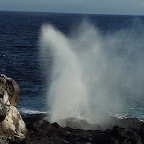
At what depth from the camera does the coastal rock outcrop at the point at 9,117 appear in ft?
124

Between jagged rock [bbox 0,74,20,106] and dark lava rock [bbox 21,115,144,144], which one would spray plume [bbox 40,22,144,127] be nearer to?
dark lava rock [bbox 21,115,144,144]

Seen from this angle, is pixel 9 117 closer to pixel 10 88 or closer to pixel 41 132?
pixel 41 132

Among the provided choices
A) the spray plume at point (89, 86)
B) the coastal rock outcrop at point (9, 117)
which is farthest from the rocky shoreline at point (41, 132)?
the spray plume at point (89, 86)

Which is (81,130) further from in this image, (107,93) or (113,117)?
(107,93)

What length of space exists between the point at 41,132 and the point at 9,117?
3.79m

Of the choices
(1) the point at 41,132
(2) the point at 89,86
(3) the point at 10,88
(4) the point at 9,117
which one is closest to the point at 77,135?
(1) the point at 41,132

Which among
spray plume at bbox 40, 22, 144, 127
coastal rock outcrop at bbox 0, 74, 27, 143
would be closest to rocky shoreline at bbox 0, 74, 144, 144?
coastal rock outcrop at bbox 0, 74, 27, 143

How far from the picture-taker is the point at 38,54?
358 feet

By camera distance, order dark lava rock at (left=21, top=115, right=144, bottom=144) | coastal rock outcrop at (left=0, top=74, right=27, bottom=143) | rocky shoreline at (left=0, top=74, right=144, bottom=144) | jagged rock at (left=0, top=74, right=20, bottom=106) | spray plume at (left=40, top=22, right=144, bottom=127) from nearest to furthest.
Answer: coastal rock outcrop at (left=0, top=74, right=27, bottom=143), rocky shoreline at (left=0, top=74, right=144, bottom=144), dark lava rock at (left=21, top=115, right=144, bottom=144), jagged rock at (left=0, top=74, right=20, bottom=106), spray plume at (left=40, top=22, right=144, bottom=127)

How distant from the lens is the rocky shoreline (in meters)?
38.2

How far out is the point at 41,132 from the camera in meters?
40.5

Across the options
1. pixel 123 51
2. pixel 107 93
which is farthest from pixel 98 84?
pixel 123 51

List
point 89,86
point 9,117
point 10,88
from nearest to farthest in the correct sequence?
point 9,117
point 10,88
point 89,86

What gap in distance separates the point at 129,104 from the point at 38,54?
52.3 meters
